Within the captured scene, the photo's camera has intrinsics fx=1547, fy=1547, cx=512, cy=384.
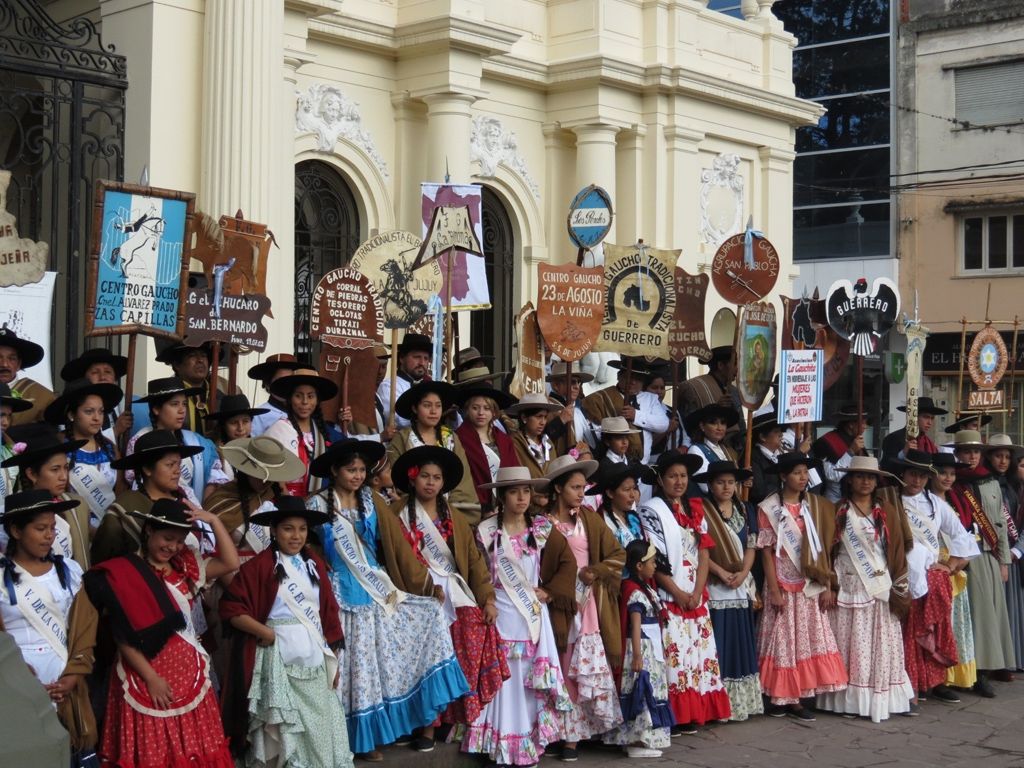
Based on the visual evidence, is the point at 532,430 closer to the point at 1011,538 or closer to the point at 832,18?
the point at 1011,538

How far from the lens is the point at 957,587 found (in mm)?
11406

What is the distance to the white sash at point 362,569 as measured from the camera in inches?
309

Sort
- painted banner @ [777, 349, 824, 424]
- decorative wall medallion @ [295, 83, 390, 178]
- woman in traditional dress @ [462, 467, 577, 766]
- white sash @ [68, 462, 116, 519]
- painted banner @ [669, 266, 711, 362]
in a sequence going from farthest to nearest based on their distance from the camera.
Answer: decorative wall medallion @ [295, 83, 390, 178]
painted banner @ [669, 266, 711, 362]
painted banner @ [777, 349, 824, 424]
woman in traditional dress @ [462, 467, 577, 766]
white sash @ [68, 462, 116, 519]

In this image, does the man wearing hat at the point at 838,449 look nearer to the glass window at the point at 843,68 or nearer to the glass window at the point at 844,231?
the glass window at the point at 844,231

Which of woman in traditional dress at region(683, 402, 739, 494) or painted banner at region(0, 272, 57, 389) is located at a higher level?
painted banner at region(0, 272, 57, 389)

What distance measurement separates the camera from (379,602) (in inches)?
312

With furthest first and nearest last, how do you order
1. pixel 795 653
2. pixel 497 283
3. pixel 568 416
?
pixel 497 283
pixel 568 416
pixel 795 653

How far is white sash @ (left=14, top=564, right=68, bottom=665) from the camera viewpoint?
651 cm

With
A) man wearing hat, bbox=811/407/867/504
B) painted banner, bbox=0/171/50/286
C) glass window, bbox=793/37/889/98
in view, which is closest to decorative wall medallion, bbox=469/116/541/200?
man wearing hat, bbox=811/407/867/504

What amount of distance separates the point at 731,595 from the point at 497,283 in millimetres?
8777

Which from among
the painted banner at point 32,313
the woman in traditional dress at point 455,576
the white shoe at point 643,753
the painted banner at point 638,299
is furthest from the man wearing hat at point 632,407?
the painted banner at point 32,313

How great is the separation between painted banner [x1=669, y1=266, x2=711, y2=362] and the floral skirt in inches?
97.8

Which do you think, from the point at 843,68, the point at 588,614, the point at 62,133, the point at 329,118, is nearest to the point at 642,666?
the point at 588,614

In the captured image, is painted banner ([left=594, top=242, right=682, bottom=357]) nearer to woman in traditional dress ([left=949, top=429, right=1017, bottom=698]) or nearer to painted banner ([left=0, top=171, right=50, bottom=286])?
woman in traditional dress ([left=949, top=429, right=1017, bottom=698])
